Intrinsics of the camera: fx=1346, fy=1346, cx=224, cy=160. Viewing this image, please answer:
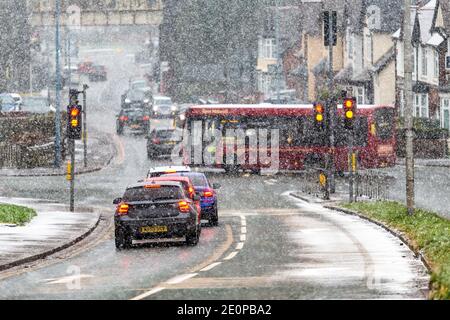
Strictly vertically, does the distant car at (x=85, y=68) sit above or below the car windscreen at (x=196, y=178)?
above

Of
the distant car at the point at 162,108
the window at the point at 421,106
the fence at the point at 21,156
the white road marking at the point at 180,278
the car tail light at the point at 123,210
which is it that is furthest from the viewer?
the distant car at the point at 162,108

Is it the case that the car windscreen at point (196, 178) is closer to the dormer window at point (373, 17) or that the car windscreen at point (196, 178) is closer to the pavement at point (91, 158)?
the pavement at point (91, 158)

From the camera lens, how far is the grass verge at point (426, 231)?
1874 cm

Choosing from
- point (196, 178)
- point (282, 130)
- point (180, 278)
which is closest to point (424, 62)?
point (282, 130)

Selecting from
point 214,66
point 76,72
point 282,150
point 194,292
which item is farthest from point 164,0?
point 194,292

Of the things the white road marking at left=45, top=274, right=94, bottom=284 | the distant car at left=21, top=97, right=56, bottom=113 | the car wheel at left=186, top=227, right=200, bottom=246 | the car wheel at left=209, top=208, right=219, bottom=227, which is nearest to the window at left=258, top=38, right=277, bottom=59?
the distant car at left=21, top=97, right=56, bottom=113

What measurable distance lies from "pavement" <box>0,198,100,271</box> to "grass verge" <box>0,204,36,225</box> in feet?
0.72

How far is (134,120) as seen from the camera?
9038 centimetres

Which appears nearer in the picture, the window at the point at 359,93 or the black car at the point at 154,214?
the black car at the point at 154,214

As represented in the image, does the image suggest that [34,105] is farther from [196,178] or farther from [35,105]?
[196,178]

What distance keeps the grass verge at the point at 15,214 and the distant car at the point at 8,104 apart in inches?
1871

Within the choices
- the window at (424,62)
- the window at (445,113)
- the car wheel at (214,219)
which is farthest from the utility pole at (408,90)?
the window at (424,62)

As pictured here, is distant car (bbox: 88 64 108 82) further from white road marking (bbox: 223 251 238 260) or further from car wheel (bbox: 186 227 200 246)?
white road marking (bbox: 223 251 238 260)
